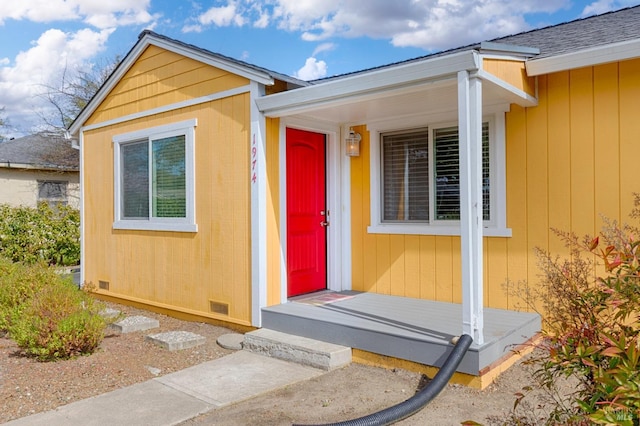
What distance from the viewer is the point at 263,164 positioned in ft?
17.3

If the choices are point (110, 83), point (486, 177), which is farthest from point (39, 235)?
point (486, 177)

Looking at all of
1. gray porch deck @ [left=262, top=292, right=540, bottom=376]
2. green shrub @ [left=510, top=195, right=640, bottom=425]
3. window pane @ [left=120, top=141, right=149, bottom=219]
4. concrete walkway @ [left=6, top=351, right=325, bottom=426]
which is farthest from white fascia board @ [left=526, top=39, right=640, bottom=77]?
window pane @ [left=120, top=141, right=149, bottom=219]

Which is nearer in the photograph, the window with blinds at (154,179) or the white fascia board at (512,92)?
the white fascia board at (512,92)

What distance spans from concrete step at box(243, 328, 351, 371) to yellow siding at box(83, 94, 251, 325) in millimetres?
556

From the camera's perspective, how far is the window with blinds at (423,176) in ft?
17.6

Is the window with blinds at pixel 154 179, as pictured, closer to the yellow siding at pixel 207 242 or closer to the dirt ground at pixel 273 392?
the yellow siding at pixel 207 242

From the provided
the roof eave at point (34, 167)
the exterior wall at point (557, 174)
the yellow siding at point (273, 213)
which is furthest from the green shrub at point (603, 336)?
the roof eave at point (34, 167)

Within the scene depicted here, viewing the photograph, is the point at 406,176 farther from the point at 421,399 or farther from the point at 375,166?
the point at 421,399

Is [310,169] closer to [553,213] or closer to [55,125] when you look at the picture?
[553,213]

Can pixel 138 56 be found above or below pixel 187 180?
above

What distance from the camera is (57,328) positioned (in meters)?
4.49

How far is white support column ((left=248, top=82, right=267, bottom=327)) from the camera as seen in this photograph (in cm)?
524

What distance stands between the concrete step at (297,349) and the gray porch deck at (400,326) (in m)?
0.10

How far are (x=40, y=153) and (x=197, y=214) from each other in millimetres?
12956
